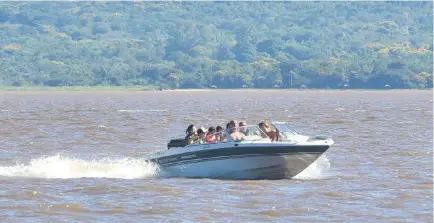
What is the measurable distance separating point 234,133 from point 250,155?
65cm

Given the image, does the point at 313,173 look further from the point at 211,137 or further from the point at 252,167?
the point at 211,137

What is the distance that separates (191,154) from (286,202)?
4.26 m

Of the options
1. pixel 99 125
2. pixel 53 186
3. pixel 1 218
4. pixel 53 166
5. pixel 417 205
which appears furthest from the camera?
pixel 99 125

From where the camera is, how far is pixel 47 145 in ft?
135

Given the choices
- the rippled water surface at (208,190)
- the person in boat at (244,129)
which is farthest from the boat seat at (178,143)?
the person in boat at (244,129)

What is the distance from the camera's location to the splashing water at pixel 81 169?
2862cm

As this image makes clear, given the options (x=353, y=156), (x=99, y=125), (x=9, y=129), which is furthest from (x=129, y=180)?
(x=99, y=125)

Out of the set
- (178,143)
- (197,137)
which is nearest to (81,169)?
(178,143)

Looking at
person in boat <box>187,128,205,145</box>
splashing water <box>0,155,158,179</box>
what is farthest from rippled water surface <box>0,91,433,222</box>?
person in boat <box>187,128,205,145</box>

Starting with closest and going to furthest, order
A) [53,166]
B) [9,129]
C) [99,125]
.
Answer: [53,166] < [9,129] < [99,125]

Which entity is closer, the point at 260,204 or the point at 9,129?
the point at 260,204

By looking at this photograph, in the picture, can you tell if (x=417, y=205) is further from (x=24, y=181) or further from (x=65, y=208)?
(x=24, y=181)

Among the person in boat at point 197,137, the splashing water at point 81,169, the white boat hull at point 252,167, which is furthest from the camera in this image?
the splashing water at point 81,169

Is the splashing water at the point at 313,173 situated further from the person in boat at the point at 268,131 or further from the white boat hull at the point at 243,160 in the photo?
the person in boat at the point at 268,131
